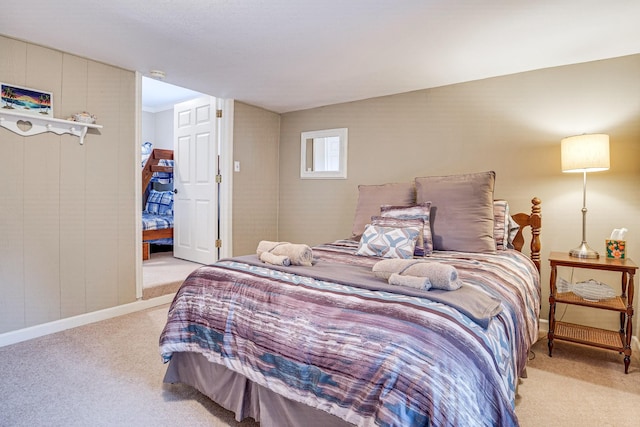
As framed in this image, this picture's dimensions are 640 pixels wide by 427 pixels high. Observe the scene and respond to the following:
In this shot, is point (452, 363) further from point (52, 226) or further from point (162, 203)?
point (162, 203)

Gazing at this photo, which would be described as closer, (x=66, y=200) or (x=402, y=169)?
(x=66, y=200)

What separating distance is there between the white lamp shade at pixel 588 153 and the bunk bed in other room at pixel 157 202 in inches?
182

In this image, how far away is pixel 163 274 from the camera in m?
3.82

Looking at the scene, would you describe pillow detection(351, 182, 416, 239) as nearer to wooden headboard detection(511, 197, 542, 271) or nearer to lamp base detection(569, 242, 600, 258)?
wooden headboard detection(511, 197, 542, 271)

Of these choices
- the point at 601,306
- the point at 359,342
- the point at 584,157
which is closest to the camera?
the point at 359,342

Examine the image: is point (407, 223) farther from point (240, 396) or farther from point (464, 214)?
point (240, 396)

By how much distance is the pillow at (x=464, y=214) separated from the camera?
2.43 m

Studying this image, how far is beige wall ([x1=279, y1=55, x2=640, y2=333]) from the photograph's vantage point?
8.35 feet

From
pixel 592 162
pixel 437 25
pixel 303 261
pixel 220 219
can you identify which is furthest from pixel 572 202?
pixel 220 219

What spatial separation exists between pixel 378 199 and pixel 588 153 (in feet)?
4.92

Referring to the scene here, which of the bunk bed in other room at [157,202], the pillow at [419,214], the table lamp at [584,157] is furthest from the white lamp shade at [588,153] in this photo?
the bunk bed in other room at [157,202]

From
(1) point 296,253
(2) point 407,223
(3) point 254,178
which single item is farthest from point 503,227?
(3) point 254,178

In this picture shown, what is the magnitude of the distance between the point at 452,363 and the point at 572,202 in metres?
2.40

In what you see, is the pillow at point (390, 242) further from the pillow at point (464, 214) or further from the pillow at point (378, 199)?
the pillow at point (378, 199)
